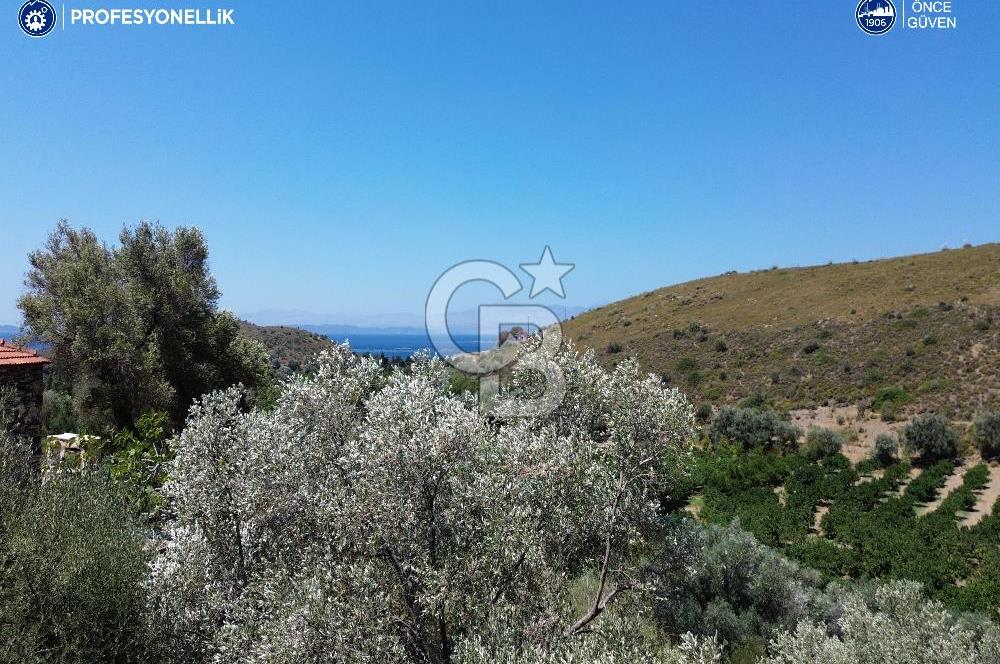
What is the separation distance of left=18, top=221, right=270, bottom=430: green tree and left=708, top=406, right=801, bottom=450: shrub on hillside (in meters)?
27.1

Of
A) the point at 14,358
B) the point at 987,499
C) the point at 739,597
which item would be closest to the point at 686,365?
the point at 987,499

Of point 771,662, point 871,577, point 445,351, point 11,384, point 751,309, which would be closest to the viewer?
point 771,662

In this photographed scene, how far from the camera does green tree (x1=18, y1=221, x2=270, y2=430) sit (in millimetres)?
16344

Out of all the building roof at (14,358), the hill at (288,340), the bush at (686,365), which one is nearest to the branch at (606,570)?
the building roof at (14,358)

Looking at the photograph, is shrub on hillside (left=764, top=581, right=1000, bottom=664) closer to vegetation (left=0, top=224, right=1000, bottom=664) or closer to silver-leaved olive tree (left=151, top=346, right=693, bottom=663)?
vegetation (left=0, top=224, right=1000, bottom=664)

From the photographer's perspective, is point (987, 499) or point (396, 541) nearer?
point (396, 541)

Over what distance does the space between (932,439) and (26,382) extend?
34.7m

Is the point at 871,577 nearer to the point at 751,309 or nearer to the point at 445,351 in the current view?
the point at 445,351

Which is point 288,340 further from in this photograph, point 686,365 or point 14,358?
point 14,358

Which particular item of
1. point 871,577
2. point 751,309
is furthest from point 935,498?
point 751,309

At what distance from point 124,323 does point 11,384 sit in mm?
7070

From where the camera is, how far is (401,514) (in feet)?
18.0

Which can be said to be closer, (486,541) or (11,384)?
(486,541)

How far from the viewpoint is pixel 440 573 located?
16.9 ft
